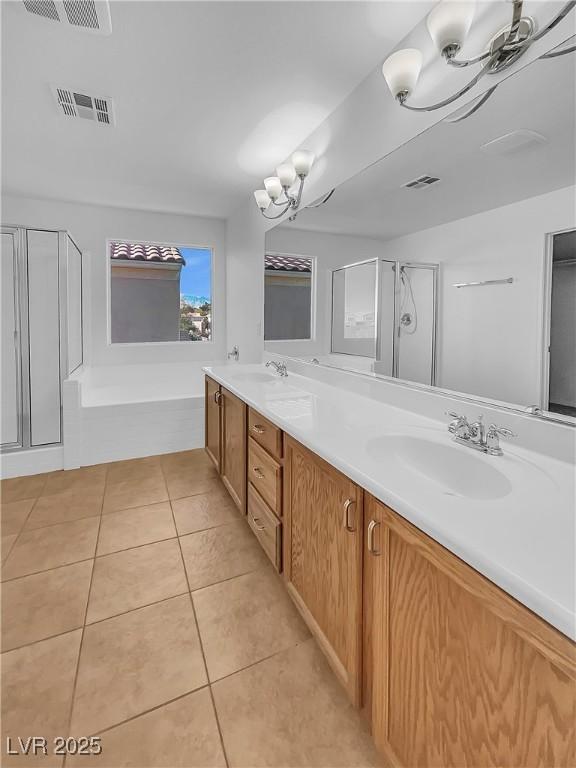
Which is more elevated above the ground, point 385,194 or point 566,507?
point 385,194

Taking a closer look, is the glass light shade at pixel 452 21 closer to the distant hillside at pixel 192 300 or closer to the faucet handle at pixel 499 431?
the faucet handle at pixel 499 431

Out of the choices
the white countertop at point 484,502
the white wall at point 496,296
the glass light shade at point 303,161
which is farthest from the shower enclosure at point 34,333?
the white wall at point 496,296

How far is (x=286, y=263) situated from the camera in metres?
2.64

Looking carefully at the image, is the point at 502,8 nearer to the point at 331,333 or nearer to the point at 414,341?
the point at 414,341

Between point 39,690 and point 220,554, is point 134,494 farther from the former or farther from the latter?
point 39,690

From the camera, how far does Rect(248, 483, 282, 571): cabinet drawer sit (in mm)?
1554

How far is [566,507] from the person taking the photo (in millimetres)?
774

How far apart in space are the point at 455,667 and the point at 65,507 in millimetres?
2476

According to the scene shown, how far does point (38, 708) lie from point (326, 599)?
3.14 feet

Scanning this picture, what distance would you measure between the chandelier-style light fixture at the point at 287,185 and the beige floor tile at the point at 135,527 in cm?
219

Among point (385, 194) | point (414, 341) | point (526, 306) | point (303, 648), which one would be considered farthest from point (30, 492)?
point (526, 306)

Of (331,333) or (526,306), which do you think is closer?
(526,306)

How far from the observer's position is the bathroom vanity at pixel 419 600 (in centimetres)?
57

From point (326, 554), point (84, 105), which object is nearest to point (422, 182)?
point (326, 554)
